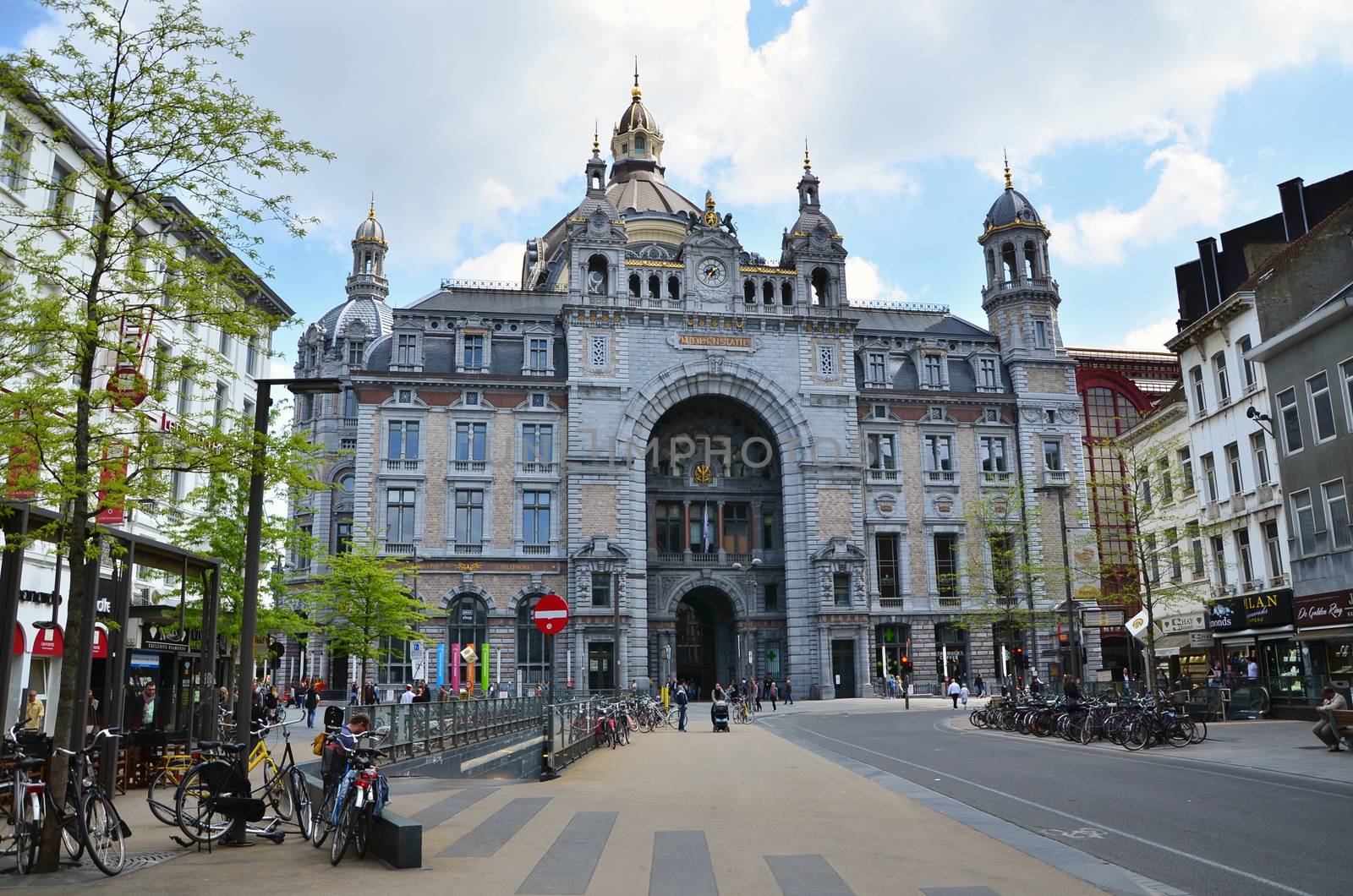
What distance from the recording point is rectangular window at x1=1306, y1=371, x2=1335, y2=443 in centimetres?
3027

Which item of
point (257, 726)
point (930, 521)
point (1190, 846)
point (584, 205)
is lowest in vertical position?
point (1190, 846)

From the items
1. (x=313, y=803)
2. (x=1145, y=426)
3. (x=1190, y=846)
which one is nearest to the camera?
(x=1190, y=846)

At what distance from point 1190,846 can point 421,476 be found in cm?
5006

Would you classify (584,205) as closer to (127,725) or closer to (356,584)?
(356,584)

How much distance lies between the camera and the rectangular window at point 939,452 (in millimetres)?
63812

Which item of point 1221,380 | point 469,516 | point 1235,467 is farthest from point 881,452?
point 1235,467

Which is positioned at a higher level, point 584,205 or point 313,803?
point 584,205

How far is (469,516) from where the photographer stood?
190 feet

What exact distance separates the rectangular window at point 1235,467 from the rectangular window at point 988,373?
88.4ft

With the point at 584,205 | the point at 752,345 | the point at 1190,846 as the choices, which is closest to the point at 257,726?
the point at 1190,846

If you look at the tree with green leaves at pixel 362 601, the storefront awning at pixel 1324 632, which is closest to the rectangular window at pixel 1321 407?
the storefront awning at pixel 1324 632

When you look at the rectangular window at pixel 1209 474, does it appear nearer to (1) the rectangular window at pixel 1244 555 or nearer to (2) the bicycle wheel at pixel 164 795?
(1) the rectangular window at pixel 1244 555

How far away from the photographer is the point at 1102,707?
27906mm

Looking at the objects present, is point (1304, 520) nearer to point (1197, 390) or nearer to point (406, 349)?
point (1197, 390)
